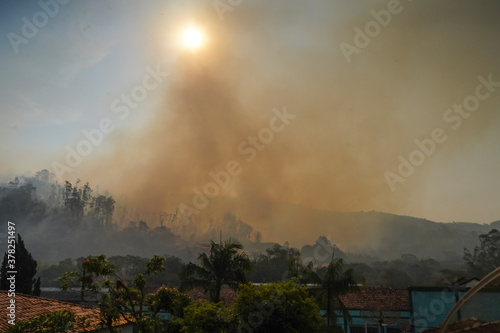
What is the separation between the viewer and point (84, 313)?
2070 cm

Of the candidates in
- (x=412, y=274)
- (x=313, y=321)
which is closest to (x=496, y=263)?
(x=412, y=274)

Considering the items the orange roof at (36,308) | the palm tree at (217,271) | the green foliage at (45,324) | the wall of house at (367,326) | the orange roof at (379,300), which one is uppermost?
the palm tree at (217,271)

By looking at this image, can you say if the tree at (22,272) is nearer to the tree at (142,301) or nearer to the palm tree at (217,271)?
the palm tree at (217,271)

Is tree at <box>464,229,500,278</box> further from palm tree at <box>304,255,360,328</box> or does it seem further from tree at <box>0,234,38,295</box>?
tree at <box>0,234,38,295</box>

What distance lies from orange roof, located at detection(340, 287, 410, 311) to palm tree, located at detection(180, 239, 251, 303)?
1305cm

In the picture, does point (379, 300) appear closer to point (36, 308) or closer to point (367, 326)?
point (367, 326)

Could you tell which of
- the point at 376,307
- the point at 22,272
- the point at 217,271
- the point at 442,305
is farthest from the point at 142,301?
the point at 22,272

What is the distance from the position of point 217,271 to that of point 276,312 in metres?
12.8

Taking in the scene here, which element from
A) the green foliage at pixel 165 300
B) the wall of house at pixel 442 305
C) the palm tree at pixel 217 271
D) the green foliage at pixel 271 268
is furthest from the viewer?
the green foliage at pixel 271 268

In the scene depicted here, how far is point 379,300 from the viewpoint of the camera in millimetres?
34438

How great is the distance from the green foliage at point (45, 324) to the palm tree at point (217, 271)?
13.8 m

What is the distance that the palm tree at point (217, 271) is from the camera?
25.4 metres

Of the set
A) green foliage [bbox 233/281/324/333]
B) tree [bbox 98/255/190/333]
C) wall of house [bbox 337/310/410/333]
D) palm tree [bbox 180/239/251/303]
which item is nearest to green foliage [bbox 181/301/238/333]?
green foliage [bbox 233/281/324/333]

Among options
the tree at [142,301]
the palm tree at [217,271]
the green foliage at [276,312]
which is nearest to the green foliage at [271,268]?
the palm tree at [217,271]
